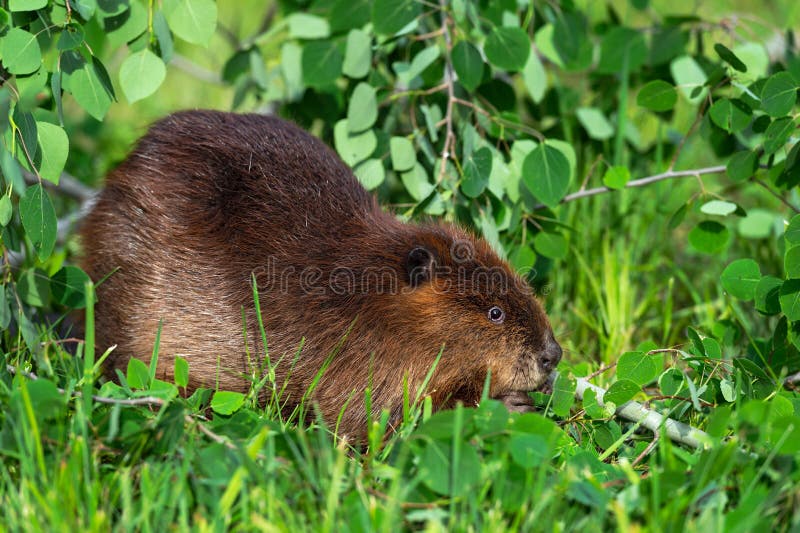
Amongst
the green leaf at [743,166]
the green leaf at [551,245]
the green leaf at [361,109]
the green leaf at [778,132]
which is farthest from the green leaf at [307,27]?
the green leaf at [778,132]

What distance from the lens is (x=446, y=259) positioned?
3.25 meters

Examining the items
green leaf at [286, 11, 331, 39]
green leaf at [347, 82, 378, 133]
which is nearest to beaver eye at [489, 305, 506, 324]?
green leaf at [347, 82, 378, 133]

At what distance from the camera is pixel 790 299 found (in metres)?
2.92

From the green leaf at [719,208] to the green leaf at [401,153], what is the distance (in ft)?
4.07

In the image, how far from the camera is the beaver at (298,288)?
3152mm

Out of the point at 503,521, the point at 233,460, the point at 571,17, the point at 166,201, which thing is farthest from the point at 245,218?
the point at 571,17

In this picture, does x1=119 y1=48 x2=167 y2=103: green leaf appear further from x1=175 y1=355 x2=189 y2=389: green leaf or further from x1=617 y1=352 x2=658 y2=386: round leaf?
x1=617 y1=352 x2=658 y2=386: round leaf

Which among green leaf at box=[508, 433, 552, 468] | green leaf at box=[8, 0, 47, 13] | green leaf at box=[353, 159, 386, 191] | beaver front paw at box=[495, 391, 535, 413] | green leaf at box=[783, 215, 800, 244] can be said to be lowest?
beaver front paw at box=[495, 391, 535, 413]

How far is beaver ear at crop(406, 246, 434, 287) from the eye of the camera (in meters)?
3.20

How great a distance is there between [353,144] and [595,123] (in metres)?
1.42

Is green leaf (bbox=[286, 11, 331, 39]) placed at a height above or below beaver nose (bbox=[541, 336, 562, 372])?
above

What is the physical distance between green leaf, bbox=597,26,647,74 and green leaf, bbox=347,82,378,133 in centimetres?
133

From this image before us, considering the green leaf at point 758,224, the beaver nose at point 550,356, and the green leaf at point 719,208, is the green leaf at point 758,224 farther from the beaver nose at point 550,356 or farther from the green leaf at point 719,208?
the beaver nose at point 550,356

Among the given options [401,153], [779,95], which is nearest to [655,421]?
[779,95]
